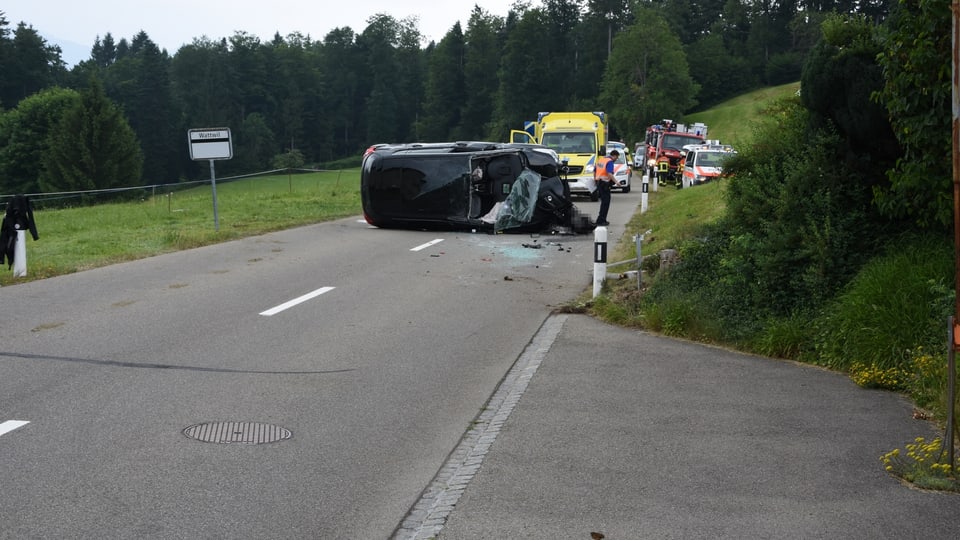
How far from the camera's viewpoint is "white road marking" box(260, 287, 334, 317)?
11.6m

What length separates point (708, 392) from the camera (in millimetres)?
7922

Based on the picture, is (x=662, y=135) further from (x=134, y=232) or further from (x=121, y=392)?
(x=121, y=392)

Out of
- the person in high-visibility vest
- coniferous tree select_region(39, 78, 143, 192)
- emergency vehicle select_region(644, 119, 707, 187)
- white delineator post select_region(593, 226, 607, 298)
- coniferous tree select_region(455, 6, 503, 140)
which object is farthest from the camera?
coniferous tree select_region(455, 6, 503, 140)

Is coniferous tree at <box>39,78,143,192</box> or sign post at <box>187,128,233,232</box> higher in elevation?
sign post at <box>187,128,233,232</box>

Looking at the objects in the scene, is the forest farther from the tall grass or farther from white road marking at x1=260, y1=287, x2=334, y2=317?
white road marking at x1=260, y1=287, x2=334, y2=317

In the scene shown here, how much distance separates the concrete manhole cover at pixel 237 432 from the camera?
21.6 ft

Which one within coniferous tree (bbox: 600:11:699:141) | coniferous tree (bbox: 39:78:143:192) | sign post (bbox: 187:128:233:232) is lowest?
coniferous tree (bbox: 39:78:143:192)

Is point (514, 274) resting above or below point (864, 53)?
below

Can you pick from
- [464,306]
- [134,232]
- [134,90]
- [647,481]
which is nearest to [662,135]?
[134,232]

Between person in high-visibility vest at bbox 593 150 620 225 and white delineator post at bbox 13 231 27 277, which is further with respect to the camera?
person in high-visibility vest at bbox 593 150 620 225

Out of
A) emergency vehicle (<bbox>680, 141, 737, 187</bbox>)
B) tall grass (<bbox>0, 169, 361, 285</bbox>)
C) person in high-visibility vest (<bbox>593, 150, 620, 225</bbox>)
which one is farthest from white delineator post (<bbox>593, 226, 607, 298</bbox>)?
emergency vehicle (<bbox>680, 141, 737, 187</bbox>)

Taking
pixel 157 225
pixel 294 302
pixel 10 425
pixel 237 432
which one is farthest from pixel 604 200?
pixel 10 425

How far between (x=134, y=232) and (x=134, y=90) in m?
105

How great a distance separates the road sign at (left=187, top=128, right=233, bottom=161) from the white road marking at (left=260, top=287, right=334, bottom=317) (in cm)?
866
